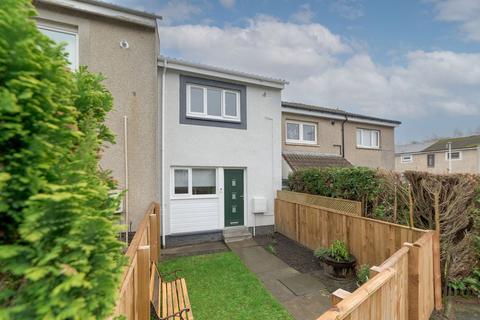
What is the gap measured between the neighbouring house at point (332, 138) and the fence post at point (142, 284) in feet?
27.7

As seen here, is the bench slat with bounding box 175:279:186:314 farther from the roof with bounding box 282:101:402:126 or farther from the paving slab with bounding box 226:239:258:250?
the roof with bounding box 282:101:402:126

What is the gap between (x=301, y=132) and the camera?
42.0 feet

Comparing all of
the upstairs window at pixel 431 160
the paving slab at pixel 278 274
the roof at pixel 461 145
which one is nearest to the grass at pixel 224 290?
the paving slab at pixel 278 274

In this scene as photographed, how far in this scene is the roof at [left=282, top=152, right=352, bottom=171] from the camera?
1090 centimetres

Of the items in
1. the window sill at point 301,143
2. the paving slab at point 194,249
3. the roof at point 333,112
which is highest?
the roof at point 333,112

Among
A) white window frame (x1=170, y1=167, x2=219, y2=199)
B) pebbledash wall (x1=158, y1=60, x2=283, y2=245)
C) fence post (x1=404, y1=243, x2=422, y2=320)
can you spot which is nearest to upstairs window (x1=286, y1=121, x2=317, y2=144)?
pebbledash wall (x1=158, y1=60, x2=283, y2=245)

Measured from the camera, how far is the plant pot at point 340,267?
5.85m

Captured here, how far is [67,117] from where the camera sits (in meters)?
1.15

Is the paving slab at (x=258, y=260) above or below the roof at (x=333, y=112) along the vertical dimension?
below

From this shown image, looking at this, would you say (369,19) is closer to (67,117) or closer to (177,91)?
(177,91)

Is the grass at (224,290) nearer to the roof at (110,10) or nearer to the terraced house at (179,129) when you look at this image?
the terraced house at (179,129)

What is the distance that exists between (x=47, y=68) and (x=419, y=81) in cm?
2874

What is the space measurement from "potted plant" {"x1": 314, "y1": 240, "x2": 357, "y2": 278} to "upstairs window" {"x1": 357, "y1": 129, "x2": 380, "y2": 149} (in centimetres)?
1029

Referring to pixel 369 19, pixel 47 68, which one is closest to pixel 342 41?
pixel 369 19
